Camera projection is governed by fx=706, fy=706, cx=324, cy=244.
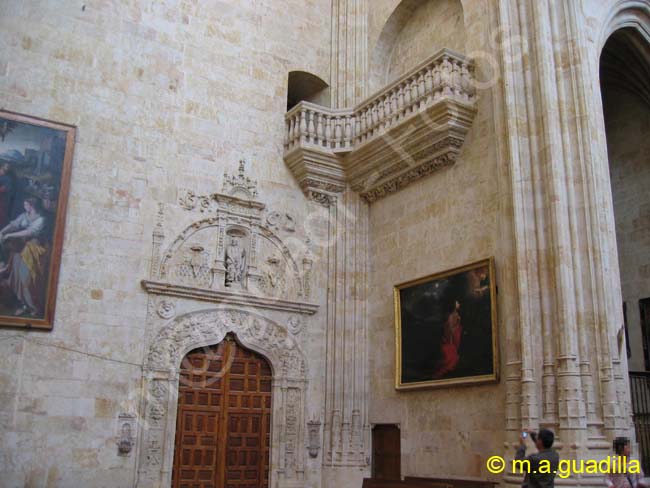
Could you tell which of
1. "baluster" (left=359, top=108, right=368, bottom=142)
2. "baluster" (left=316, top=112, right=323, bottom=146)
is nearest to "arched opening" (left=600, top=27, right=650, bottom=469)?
"baluster" (left=359, top=108, right=368, bottom=142)

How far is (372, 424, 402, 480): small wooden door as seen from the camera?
12.0 meters

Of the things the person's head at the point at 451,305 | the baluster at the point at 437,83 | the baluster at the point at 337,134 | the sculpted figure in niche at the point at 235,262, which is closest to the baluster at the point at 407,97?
the baluster at the point at 437,83

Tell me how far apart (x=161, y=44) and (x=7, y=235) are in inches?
174

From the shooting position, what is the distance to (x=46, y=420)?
10.1 m

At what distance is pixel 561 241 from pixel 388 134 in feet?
13.2

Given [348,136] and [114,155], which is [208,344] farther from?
[348,136]

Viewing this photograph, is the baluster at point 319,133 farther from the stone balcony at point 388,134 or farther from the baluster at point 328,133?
the baluster at point 328,133

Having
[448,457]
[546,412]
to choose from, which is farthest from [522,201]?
[448,457]

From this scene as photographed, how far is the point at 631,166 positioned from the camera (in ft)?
46.8

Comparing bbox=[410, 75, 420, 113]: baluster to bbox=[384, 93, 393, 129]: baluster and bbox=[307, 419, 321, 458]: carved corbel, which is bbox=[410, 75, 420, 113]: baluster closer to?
bbox=[384, 93, 393, 129]: baluster

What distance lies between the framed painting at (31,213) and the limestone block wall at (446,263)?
561cm

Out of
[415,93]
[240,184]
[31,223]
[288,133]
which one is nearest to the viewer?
[31,223]

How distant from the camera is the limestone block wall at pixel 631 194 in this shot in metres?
13.5

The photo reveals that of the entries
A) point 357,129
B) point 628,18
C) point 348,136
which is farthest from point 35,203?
point 628,18
